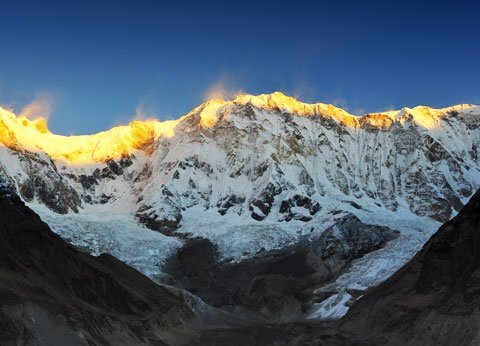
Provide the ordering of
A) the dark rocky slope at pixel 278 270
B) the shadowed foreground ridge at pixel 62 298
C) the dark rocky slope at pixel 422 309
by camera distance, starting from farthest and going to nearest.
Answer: the dark rocky slope at pixel 278 270 < the dark rocky slope at pixel 422 309 < the shadowed foreground ridge at pixel 62 298

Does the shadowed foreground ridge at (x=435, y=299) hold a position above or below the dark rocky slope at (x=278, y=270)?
below

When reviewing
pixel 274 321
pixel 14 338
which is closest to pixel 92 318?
pixel 14 338

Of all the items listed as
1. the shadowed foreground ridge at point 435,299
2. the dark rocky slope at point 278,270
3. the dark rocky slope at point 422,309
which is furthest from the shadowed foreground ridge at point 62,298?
the dark rocky slope at point 278,270

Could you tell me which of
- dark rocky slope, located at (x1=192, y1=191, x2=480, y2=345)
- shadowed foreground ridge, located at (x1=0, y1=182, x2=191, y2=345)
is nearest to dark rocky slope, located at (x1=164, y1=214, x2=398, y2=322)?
dark rocky slope, located at (x1=192, y1=191, x2=480, y2=345)

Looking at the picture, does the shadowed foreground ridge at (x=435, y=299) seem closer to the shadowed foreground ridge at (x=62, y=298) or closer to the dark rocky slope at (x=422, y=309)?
the dark rocky slope at (x=422, y=309)

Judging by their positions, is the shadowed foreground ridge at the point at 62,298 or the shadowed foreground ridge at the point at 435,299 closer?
the shadowed foreground ridge at the point at 62,298

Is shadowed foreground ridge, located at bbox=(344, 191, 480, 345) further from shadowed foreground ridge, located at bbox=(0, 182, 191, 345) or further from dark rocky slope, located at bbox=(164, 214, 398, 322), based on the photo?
dark rocky slope, located at bbox=(164, 214, 398, 322)

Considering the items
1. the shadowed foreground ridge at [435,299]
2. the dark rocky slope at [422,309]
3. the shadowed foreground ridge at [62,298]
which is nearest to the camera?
the shadowed foreground ridge at [62,298]

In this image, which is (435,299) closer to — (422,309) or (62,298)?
(422,309)
